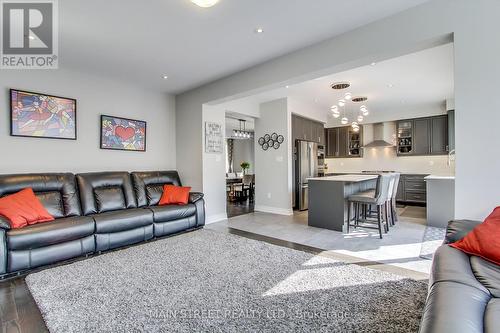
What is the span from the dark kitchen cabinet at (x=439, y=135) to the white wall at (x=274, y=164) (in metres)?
4.06

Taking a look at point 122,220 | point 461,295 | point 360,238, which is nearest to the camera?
point 461,295

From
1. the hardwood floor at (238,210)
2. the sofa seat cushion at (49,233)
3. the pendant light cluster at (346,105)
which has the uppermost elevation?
the pendant light cluster at (346,105)

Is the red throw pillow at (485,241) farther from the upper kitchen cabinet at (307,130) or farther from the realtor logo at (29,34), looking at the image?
the upper kitchen cabinet at (307,130)

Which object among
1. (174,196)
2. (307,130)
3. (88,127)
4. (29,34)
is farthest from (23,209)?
(307,130)

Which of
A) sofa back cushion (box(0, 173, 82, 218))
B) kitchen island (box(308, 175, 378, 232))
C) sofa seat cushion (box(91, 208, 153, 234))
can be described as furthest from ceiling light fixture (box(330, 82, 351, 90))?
sofa back cushion (box(0, 173, 82, 218))

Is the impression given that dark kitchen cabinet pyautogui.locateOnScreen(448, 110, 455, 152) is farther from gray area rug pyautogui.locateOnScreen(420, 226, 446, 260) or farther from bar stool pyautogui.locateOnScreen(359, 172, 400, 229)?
gray area rug pyautogui.locateOnScreen(420, 226, 446, 260)

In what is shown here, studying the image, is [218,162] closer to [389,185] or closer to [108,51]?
[108,51]

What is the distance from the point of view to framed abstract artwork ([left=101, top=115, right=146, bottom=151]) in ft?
14.1

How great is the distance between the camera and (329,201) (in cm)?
427

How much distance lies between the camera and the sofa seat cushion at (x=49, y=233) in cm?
253

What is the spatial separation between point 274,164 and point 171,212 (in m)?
2.89

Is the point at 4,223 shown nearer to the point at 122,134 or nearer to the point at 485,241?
the point at 122,134

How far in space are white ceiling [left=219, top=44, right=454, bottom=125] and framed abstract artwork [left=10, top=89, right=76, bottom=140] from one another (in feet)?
10.7

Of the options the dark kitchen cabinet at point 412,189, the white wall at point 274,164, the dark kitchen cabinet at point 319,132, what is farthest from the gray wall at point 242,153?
the dark kitchen cabinet at point 412,189
